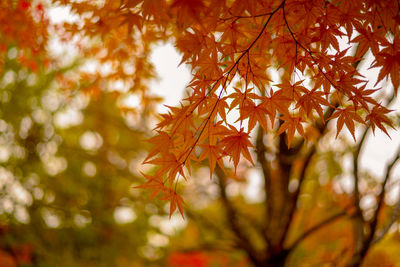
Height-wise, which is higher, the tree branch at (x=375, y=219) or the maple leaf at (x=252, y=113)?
the maple leaf at (x=252, y=113)

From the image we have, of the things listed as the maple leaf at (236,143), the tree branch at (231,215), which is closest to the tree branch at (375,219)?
the tree branch at (231,215)

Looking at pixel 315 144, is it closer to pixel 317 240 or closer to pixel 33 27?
pixel 33 27

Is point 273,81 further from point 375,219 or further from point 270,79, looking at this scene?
point 375,219

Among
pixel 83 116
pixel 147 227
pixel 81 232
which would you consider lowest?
pixel 147 227

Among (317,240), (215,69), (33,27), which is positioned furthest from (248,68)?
(317,240)

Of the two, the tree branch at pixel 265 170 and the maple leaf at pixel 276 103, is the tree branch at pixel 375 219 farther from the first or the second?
the maple leaf at pixel 276 103

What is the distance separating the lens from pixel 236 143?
3.01ft

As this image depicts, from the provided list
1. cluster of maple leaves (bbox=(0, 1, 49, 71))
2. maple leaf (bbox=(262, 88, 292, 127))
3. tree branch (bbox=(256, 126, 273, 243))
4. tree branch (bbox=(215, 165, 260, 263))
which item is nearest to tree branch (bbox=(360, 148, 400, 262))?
tree branch (bbox=(256, 126, 273, 243))

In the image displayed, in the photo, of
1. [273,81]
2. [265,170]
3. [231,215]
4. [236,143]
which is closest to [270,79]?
[273,81]

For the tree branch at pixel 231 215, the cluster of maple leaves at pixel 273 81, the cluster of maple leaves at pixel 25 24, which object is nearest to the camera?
the cluster of maple leaves at pixel 273 81

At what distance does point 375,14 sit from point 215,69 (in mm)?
528

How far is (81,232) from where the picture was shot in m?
4.57

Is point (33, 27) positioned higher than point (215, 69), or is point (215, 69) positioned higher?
point (33, 27)

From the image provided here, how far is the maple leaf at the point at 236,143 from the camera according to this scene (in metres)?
0.91
